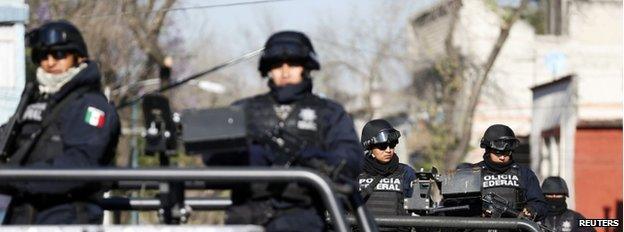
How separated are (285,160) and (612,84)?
3733 centimetres

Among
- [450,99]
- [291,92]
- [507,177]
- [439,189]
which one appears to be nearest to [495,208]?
[439,189]

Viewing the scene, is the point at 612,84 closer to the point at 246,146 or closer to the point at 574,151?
the point at 574,151

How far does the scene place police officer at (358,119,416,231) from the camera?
12.3 metres

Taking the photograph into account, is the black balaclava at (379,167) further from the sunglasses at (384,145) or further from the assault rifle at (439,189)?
the assault rifle at (439,189)

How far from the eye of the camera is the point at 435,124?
167ft

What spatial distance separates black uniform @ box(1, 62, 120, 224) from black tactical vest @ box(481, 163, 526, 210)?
606 centimetres

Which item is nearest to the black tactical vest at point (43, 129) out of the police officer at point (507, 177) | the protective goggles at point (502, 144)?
the police officer at point (507, 177)

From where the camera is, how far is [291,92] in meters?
6.49

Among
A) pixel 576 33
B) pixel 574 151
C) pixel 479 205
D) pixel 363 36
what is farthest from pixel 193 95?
pixel 479 205

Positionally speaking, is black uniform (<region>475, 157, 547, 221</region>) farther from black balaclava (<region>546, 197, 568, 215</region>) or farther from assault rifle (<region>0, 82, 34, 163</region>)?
assault rifle (<region>0, 82, 34, 163</region>)

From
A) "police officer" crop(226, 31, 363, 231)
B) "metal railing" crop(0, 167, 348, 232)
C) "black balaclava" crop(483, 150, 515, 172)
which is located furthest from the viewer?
"black balaclava" crop(483, 150, 515, 172)

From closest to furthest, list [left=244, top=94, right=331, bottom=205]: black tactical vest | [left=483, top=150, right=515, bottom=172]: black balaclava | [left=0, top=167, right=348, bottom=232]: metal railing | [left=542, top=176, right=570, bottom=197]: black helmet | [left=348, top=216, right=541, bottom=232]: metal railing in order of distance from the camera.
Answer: [left=0, top=167, right=348, bottom=232]: metal railing < [left=244, top=94, right=331, bottom=205]: black tactical vest < [left=348, top=216, right=541, bottom=232]: metal railing < [left=483, top=150, right=515, bottom=172]: black balaclava < [left=542, top=176, right=570, bottom=197]: black helmet

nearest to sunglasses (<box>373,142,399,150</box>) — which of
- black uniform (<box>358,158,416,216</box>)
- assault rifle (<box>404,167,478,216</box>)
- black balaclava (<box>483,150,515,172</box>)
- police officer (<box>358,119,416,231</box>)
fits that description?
police officer (<box>358,119,416,231</box>)
